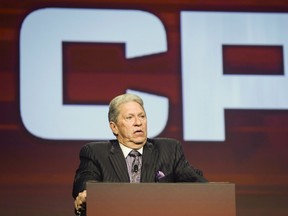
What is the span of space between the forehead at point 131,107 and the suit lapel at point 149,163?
0.18 m

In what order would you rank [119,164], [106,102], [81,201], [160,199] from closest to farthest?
[160,199] → [81,201] → [119,164] → [106,102]

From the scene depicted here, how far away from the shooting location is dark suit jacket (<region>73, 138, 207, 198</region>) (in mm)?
2875

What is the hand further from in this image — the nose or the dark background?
the dark background

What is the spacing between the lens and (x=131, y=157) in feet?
9.77

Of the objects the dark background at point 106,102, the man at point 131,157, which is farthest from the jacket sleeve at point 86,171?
the dark background at point 106,102

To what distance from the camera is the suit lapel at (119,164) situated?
287 centimetres

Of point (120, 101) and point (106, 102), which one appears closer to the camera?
point (120, 101)

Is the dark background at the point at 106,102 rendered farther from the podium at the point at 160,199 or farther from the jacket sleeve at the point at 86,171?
the podium at the point at 160,199

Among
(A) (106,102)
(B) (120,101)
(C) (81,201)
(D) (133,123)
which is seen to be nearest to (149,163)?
(D) (133,123)

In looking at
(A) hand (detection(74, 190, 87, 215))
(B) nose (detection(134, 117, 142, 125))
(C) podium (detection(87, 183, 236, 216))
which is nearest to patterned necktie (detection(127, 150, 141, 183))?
(B) nose (detection(134, 117, 142, 125))

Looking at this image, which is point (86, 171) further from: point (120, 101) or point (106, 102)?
point (106, 102)

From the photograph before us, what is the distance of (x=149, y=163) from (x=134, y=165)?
0.07 metres

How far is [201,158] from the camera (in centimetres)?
420

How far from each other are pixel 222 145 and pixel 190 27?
2.69ft
